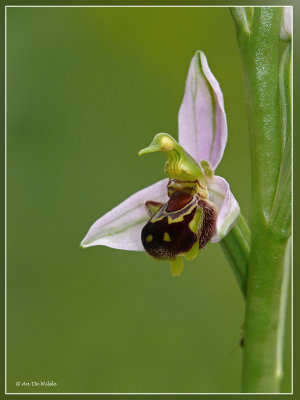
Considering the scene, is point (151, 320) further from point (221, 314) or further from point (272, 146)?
point (272, 146)

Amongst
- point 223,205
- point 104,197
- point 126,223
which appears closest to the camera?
point 223,205

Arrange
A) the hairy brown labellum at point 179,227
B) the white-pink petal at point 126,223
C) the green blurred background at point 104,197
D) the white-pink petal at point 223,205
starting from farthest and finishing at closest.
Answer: the green blurred background at point 104,197 → the white-pink petal at point 126,223 → the hairy brown labellum at point 179,227 → the white-pink petal at point 223,205

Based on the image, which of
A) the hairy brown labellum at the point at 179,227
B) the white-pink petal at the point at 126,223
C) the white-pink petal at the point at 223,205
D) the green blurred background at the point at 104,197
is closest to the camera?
the white-pink petal at the point at 223,205

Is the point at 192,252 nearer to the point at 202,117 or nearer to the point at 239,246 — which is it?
the point at 239,246

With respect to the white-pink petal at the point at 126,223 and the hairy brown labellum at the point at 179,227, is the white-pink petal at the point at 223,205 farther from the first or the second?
the white-pink petal at the point at 126,223

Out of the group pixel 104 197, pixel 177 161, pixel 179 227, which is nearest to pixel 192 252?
pixel 179 227

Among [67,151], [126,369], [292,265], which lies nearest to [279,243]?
[292,265]

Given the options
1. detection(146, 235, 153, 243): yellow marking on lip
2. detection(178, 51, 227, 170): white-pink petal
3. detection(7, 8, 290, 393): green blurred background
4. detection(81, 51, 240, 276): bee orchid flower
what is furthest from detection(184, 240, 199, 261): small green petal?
detection(7, 8, 290, 393): green blurred background

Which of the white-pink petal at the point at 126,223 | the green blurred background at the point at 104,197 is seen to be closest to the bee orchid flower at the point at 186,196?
the white-pink petal at the point at 126,223
